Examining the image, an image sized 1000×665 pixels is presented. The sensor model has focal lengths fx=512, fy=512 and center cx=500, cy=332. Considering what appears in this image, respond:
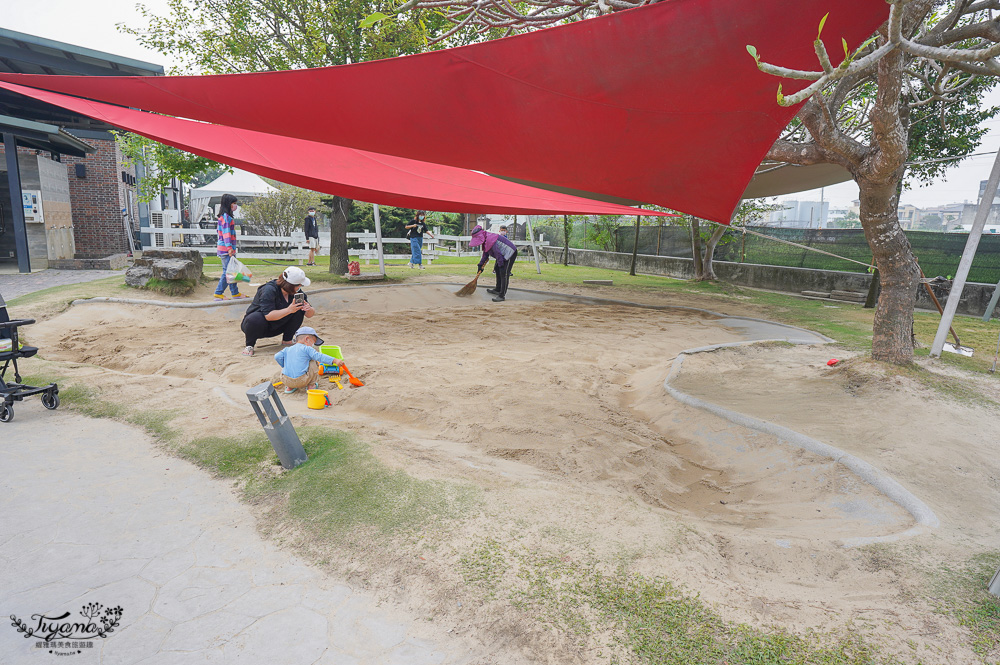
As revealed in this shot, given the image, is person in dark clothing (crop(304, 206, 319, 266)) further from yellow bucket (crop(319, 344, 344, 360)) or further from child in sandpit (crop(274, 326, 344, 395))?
child in sandpit (crop(274, 326, 344, 395))

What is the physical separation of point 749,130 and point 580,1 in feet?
6.09

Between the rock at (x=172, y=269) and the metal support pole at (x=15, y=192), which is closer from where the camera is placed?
the rock at (x=172, y=269)

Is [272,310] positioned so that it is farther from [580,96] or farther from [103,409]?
[580,96]

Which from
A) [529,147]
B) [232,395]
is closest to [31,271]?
[232,395]

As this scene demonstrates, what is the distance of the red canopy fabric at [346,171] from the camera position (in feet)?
12.7

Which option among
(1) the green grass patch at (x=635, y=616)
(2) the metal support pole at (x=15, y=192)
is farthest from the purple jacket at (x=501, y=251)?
(2) the metal support pole at (x=15, y=192)

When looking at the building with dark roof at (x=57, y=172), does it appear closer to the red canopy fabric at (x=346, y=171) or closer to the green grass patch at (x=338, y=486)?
the red canopy fabric at (x=346, y=171)

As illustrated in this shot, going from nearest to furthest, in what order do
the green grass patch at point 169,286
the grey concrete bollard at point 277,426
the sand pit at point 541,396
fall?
the grey concrete bollard at point 277,426 < the sand pit at point 541,396 < the green grass patch at point 169,286

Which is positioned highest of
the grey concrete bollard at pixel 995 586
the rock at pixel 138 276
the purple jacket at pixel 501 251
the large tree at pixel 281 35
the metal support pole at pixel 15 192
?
the large tree at pixel 281 35

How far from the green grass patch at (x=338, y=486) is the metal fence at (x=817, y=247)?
503cm

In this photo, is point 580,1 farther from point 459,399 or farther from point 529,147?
point 459,399

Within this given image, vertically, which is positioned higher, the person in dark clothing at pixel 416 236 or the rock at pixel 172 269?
the person in dark clothing at pixel 416 236

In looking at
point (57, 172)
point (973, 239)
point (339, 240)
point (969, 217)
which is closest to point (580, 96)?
point (973, 239)

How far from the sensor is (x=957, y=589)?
1.71 metres
